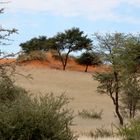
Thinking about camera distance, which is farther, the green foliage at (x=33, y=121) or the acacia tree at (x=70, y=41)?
the acacia tree at (x=70, y=41)

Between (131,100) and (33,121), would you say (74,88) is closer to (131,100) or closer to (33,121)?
(131,100)

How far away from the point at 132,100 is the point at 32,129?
28.8 m

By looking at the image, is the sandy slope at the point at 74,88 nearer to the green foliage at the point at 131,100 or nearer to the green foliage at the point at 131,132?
the green foliage at the point at 131,100

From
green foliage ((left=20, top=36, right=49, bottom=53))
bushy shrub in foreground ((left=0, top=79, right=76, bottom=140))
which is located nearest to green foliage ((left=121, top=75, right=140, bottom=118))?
bushy shrub in foreground ((left=0, top=79, right=76, bottom=140))

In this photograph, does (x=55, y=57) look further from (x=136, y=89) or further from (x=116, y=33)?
(x=136, y=89)

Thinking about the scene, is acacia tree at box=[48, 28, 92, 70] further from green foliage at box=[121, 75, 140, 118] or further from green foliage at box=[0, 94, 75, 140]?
green foliage at box=[0, 94, 75, 140]

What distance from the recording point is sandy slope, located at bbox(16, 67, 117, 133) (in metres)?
55.5

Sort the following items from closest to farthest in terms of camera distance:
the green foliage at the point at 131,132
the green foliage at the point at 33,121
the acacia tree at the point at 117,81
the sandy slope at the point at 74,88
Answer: the green foliage at the point at 33,121 < the green foliage at the point at 131,132 < the acacia tree at the point at 117,81 < the sandy slope at the point at 74,88

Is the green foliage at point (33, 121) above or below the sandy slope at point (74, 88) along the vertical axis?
above

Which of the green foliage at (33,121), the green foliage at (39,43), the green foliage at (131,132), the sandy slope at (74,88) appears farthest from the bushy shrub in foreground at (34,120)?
the green foliage at (39,43)

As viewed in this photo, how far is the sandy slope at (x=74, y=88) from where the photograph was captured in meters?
55.5

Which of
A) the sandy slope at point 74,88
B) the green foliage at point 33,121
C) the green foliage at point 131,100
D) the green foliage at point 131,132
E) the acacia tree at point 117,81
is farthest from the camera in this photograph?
the sandy slope at point 74,88

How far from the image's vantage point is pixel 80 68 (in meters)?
103

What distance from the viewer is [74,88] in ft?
235
